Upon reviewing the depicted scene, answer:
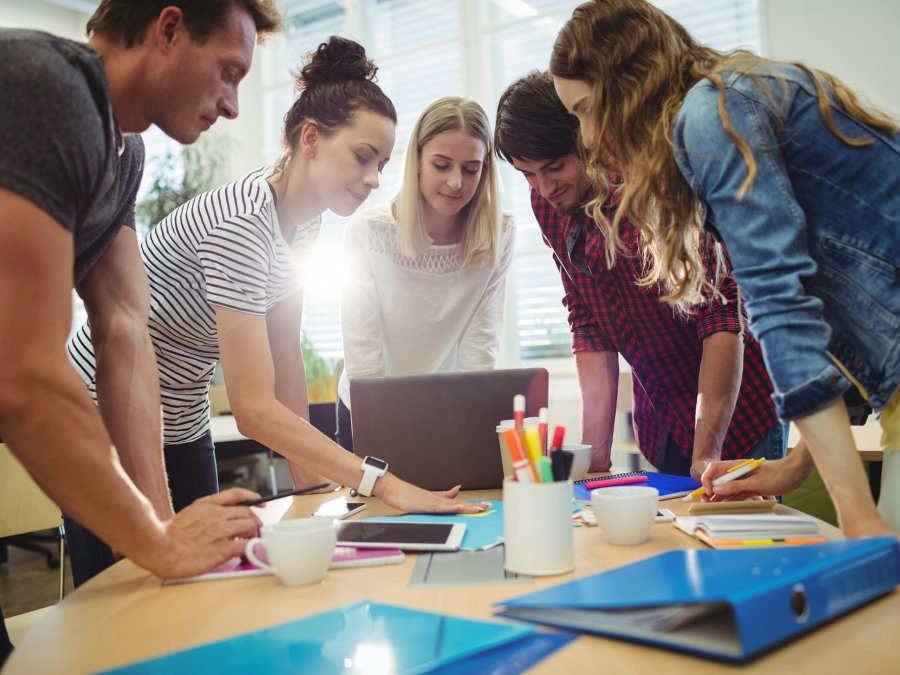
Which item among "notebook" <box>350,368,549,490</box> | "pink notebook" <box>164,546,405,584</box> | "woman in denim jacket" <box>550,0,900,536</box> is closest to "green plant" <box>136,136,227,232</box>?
"notebook" <box>350,368,549,490</box>

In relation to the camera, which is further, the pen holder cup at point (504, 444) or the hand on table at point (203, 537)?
the pen holder cup at point (504, 444)

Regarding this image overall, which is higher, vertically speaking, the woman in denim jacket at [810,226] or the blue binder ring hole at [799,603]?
the woman in denim jacket at [810,226]

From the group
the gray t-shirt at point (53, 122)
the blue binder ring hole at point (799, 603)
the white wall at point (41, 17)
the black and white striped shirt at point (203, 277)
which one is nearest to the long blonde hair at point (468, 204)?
the black and white striped shirt at point (203, 277)

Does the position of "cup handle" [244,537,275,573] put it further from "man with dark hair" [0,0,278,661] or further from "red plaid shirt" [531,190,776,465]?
"red plaid shirt" [531,190,776,465]

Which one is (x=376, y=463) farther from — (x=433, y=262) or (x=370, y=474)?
(x=433, y=262)

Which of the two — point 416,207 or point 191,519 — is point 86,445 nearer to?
point 191,519

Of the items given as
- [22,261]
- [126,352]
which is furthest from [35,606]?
[22,261]

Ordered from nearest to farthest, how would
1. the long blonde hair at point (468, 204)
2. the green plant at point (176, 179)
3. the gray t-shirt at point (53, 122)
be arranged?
the gray t-shirt at point (53, 122), the long blonde hair at point (468, 204), the green plant at point (176, 179)

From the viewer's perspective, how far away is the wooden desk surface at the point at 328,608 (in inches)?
25.9

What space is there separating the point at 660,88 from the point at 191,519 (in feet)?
3.01

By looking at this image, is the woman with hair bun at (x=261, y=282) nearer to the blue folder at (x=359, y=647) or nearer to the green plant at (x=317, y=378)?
the blue folder at (x=359, y=647)

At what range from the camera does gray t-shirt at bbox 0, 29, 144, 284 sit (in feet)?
2.76

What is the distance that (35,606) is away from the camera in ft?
11.3

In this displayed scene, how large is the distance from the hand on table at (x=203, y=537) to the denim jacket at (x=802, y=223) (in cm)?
70
